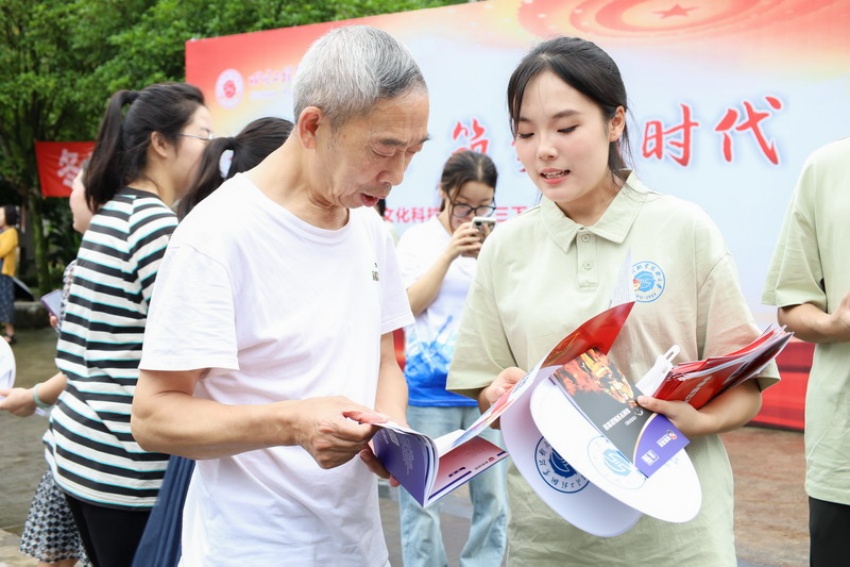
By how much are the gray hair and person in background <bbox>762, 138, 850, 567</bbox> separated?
112 cm

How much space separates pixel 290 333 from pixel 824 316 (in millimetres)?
1257

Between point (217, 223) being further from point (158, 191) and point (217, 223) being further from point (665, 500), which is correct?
point (158, 191)

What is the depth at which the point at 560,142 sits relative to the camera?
1.73 metres

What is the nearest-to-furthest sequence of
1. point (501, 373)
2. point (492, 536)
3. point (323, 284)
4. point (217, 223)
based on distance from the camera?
point (217, 223) < point (323, 284) < point (501, 373) < point (492, 536)

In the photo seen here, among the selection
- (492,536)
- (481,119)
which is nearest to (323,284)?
(492,536)

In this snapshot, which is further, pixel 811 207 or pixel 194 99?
pixel 194 99

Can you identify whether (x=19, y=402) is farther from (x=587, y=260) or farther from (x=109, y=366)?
(x=587, y=260)

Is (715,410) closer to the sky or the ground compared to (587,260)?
closer to the ground

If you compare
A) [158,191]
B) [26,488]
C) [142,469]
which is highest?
[158,191]

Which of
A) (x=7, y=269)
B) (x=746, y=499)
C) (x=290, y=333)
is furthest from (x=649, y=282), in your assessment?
(x=7, y=269)

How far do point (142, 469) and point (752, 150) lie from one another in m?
4.70

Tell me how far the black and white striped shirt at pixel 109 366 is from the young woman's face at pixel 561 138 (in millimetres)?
1026

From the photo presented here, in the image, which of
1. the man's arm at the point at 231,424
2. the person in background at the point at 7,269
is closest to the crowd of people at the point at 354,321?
the man's arm at the point at 231,424

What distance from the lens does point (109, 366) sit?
229 centimetres
